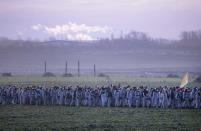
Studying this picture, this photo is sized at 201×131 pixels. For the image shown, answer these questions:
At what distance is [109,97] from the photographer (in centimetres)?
3372

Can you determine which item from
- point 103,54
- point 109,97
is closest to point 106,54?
point 103,54

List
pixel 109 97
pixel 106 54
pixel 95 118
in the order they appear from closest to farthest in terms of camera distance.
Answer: pixel 95 118 < pixel 109 97 < pixel 106 54

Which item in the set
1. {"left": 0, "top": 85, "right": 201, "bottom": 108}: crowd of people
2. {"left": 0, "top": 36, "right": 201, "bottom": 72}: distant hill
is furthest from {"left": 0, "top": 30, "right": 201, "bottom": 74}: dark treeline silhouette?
{"left": 0, "top": 85, "right": 201, "bottom": 108}: crowd of people

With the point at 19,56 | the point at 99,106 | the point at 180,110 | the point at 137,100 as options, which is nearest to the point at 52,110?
the point at 99,106

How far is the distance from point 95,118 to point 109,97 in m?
6.81

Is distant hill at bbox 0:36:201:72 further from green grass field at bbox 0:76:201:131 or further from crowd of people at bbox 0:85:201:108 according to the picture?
green grass field at bbox 0:76:201:131

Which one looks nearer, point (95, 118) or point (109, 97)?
point (95, 118)

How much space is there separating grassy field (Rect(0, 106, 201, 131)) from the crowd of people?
4.72ft

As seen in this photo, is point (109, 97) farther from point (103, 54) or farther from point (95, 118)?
point (103, 54)

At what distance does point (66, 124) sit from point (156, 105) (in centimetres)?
1019

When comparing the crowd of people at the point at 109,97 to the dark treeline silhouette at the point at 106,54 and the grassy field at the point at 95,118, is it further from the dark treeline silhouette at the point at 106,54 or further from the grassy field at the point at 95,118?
the dark treeline silhouette at the point at 106,54

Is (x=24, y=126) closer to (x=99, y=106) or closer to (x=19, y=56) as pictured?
A: (x=99, y=106)

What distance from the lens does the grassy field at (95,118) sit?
2388cm

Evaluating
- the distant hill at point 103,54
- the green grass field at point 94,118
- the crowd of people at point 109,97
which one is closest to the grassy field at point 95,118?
the green grass field at point 94,118
